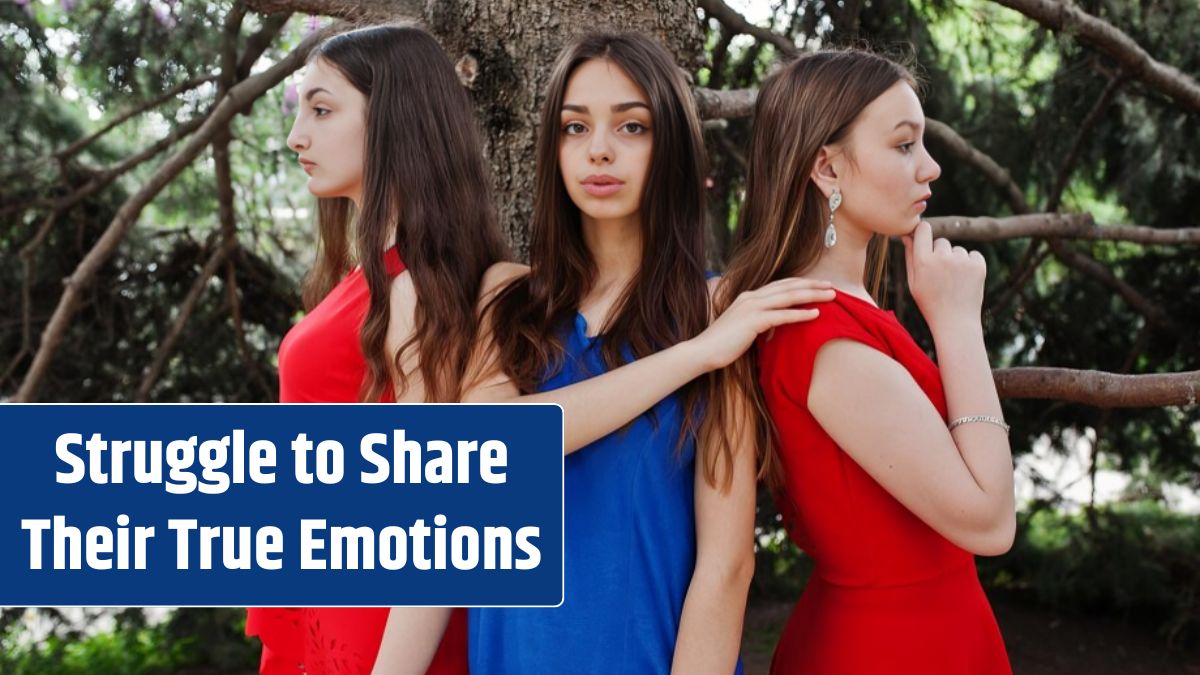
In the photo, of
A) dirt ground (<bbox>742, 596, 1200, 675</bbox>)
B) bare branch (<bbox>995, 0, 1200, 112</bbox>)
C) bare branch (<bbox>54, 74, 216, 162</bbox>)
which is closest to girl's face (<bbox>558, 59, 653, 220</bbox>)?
bare branch (<bbox>995, 0, 1200, 112</bbox>)

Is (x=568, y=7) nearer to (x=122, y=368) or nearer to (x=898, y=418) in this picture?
(x=898, y=418)

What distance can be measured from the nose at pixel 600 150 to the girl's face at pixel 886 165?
0.32m

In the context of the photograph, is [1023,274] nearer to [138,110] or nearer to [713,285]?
[713,285]

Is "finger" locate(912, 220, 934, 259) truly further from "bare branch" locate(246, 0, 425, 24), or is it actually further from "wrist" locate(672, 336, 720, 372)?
"bare branch" locate(246, 0, 425, 24)

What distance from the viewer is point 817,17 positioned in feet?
12.9

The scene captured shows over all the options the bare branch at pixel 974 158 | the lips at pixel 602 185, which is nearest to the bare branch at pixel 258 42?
the bare branch at pixel 974 158

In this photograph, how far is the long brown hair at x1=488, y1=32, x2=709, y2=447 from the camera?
1.87m

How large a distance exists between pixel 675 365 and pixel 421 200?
58 centimetres

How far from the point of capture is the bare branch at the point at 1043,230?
9.30ft

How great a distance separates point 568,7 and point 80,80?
2.59m

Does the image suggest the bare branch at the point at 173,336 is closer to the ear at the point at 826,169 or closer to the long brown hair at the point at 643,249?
the long brown hair at the point at 643,249

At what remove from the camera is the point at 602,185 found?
6.11 ft

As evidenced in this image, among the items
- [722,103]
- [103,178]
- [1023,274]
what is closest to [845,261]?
[722,103]

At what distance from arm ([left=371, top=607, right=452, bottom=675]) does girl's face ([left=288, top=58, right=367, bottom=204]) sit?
2.34 ft
